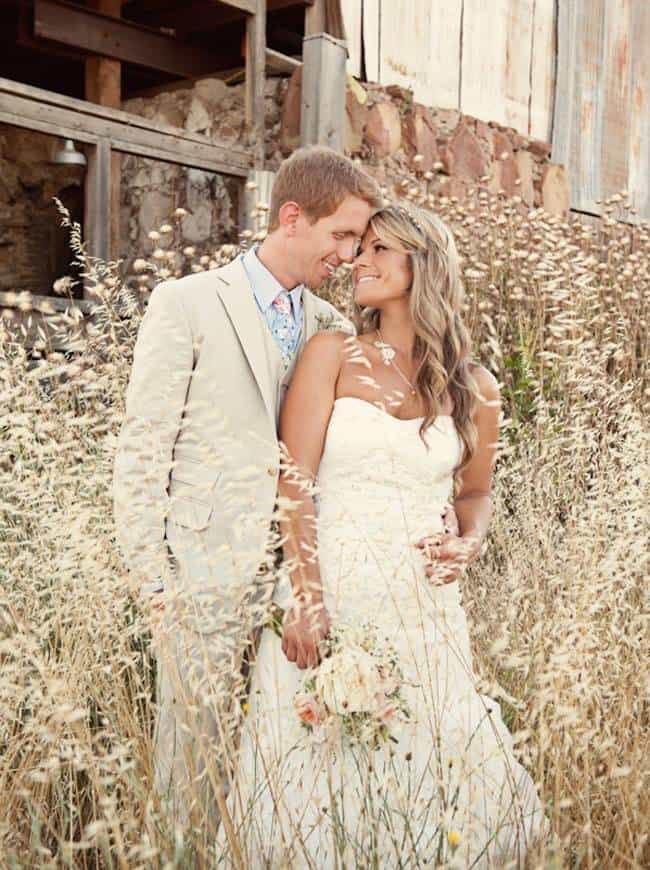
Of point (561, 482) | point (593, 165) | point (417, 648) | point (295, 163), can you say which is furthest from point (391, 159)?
point (417, 648)

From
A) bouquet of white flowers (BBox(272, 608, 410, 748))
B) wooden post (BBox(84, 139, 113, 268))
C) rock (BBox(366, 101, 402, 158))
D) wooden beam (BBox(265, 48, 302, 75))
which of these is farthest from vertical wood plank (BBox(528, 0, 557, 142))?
bouquet of white flowers (BBox(272, 608, 410, 748))

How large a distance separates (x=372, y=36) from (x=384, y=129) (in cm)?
66

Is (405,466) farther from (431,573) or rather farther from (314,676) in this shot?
(314,676)

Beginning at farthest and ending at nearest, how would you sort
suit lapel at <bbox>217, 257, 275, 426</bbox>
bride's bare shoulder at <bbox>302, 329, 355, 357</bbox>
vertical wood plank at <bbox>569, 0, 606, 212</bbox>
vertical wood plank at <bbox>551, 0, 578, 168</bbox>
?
vertical wood plank at <bbox>569, 0, 606, 212</bbox>
vertical wood plank at <bbox>551, 0, 578, 168</bbox>
bride's bare shoulder at <bbox>302, 329, 355, 357</bbox>
suit lapel at <bbox>217, 257, 275, 426</bbox>

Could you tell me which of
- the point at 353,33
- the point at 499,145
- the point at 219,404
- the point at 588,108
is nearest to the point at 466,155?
the point at 499,145

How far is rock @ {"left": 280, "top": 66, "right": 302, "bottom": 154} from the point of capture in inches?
283

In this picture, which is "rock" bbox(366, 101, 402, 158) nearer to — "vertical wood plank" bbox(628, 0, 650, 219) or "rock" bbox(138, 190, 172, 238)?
"rock" bbox(138, 190, 172, 238)

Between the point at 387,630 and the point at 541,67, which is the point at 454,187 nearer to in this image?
the point at 541,67

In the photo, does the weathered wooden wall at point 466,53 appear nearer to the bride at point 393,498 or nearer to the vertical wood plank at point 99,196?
the vertical wood plank at point 99,196

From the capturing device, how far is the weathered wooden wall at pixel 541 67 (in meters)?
7.86

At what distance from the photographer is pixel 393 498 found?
3.02m

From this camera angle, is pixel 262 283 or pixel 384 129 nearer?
pixel 262 283

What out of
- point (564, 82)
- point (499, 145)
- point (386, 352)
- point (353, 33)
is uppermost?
point (564, 82)

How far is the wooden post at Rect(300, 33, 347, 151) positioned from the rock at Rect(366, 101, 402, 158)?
1.72ft
